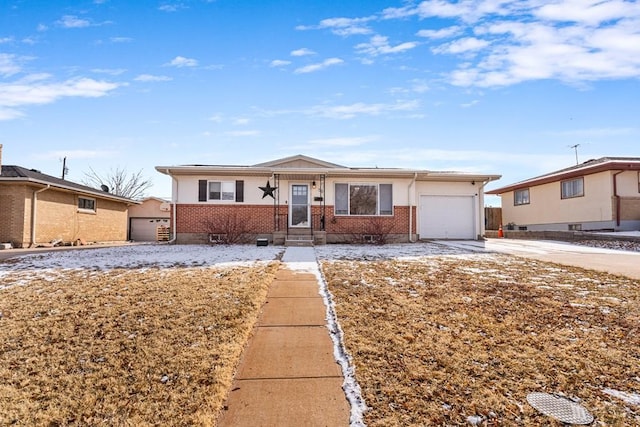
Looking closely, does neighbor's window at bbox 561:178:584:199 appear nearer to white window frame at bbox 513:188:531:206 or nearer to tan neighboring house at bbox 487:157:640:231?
tan neighboring house at bbox 487:157:640:231

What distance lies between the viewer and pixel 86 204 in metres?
18.0

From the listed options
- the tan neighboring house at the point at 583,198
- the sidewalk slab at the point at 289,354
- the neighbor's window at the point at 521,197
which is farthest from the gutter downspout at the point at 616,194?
the sidewalk slab at the point at 289,354

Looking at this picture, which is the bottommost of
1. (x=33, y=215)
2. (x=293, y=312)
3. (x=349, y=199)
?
(x=293, y=312)

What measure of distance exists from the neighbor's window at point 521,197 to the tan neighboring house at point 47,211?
25.1 m

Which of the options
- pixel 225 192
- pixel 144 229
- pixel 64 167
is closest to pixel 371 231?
pixel 225 192

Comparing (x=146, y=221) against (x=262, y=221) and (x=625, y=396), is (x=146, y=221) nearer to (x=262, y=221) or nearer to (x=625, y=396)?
(x=262, y=221)

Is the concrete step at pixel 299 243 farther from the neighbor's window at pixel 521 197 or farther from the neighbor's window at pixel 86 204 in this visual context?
the neighbor's window at pixel 521 197

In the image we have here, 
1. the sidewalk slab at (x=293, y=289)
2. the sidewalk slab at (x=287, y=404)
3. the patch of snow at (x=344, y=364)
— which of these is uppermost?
the sidewalk slab at (x=293, y=289)

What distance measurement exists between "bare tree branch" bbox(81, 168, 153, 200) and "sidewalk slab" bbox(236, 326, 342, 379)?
1757 inches

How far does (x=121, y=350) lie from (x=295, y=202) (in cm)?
1148

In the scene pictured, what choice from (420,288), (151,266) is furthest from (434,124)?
(151,266)

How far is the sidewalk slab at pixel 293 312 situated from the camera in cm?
387

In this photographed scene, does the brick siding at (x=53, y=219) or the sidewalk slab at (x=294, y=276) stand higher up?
the brick siding at (x=53, y=219)

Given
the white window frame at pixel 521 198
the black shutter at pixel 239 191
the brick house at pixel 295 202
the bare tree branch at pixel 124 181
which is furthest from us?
the bare tree branch at pixel 124 181
